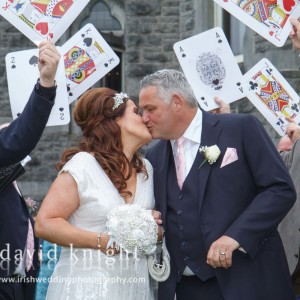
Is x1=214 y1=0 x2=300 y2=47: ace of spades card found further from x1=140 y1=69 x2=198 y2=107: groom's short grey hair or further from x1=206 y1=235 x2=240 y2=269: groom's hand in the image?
x1=206 y1=235 x2=240 y2=269: groom's hand

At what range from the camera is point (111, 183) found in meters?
3.84

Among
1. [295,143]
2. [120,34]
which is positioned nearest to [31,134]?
[295,143]

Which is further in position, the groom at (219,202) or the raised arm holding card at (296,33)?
the raised arm holding card at (296,33)

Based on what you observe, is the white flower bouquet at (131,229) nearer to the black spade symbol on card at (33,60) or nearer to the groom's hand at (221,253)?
the groom's hand at (221,253)

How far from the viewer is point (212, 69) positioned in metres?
4.76

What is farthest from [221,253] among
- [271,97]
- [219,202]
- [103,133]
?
[271,97]

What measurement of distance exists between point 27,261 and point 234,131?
151 cm

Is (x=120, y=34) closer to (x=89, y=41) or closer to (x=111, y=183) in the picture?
(x=89, y=41)

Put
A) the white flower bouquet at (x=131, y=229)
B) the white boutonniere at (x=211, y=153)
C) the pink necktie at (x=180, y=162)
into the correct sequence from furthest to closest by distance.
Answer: the pink necktie at (x=180, y=162), the white boutonniere at (x=211, y=153), the white flower bouquet at (x=131, y=229)

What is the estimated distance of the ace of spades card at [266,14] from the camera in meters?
4.54

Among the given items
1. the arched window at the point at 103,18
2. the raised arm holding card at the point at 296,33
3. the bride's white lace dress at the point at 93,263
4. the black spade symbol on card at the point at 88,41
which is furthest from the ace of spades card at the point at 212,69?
the arched window at the point at 103,18

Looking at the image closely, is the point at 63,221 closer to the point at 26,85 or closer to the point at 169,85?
the point at 169,85

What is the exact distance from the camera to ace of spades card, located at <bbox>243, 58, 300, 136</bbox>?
4938 millimetres

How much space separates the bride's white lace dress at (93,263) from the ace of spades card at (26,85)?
54 cm
